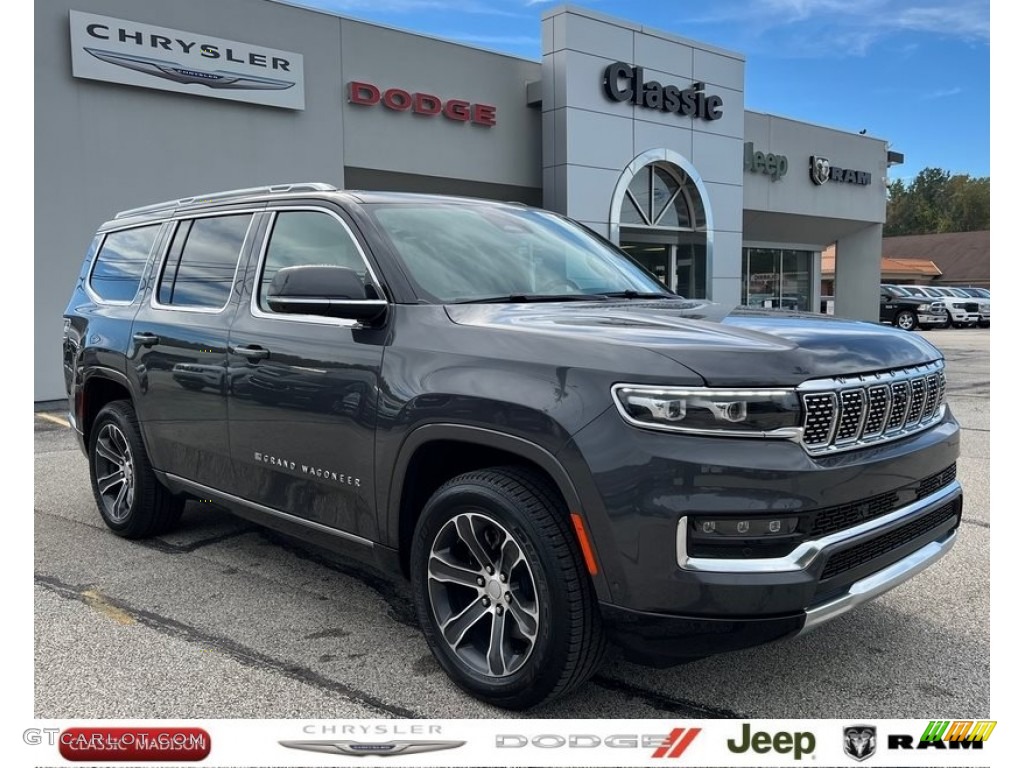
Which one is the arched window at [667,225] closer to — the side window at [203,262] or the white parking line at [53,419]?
the white parking line at [53,419]

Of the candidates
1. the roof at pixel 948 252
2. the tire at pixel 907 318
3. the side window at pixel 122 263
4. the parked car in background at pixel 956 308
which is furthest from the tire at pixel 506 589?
the roof at pixel 948 252

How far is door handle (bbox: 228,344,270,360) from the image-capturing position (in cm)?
399

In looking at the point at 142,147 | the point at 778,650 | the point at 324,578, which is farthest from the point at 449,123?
the point at 778,650

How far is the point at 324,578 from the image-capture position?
4.63m

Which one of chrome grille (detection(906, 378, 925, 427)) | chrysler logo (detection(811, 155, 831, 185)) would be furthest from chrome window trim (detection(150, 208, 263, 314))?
chrysler logo (detection(811, 155, 831, 185))

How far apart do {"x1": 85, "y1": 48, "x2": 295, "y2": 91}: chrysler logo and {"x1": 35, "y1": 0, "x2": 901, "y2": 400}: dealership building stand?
2cm

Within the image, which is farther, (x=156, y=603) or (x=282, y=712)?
(x=156, y=603)

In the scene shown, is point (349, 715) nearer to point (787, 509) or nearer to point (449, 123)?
point (787, 509)

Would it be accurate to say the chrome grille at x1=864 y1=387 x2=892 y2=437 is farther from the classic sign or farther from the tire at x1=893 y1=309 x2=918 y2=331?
the tire at x1=893 y1=309 x2=918 y2=331

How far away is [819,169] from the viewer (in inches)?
992

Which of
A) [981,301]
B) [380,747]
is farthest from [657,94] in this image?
[981,301]

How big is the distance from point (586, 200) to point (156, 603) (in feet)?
45.9

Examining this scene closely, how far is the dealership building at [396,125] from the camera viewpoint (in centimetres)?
1191

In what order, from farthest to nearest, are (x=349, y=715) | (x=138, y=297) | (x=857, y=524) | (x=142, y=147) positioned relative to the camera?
(x=142, y=147) < (x=138, y=297) < (x=349, y=715) < (x=857, y=524)
